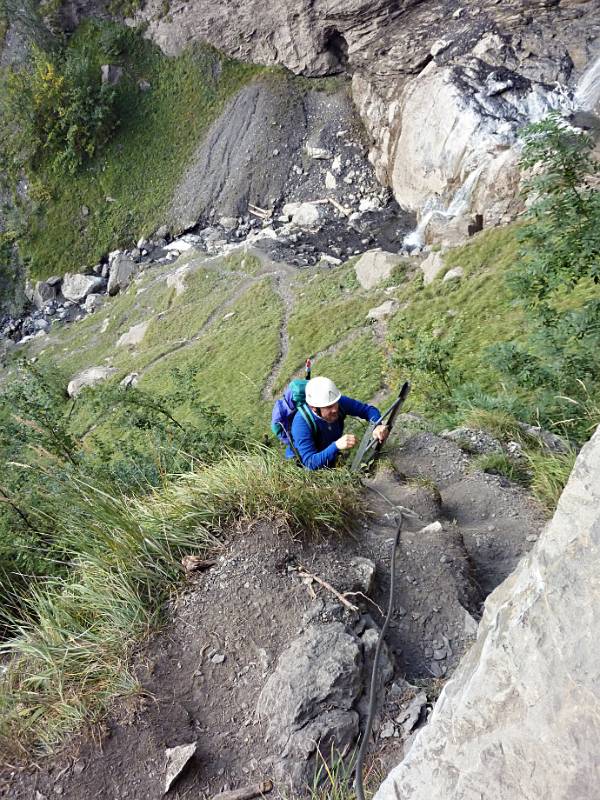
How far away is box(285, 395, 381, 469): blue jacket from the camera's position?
621 centimetres

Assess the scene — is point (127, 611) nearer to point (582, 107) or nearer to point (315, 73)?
point (582, 107)

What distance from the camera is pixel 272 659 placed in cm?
383

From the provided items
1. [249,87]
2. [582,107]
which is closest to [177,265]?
[249,87]

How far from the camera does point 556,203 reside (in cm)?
631

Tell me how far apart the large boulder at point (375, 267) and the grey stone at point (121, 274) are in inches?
740

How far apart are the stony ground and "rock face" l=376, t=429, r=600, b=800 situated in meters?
1.12

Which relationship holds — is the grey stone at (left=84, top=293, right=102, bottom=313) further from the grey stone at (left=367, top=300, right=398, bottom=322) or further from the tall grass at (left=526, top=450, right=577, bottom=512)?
the tall grass at (left=526, top=450, right=577, bottom=512)

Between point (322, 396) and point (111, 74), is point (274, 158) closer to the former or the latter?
point (111, 74)

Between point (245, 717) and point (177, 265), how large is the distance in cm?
3714

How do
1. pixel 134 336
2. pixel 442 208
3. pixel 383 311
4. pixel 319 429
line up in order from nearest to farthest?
pixel 319 429
pixel 383 311
pixel 442 208
pixel 134 336

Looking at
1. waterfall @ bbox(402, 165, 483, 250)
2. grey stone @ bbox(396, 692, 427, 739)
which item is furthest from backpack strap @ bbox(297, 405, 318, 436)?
waterfall @ bbox(402, 165, 483, 250)

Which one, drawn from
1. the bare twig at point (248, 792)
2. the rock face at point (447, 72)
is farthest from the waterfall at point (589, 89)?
the bare twig at point (248, 792)

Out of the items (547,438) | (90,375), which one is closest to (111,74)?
(90,375)

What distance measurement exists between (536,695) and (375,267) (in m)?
27.9
